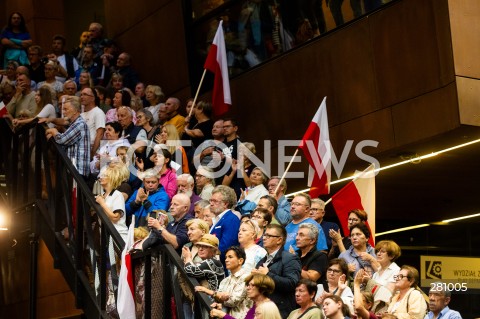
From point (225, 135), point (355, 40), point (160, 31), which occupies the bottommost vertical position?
point (225, 135)

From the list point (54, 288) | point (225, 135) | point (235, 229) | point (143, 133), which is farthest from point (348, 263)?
point (54, 288)

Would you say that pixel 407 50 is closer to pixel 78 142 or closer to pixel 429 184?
pixel 429 184

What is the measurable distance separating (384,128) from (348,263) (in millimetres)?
3790

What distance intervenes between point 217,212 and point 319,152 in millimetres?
1972

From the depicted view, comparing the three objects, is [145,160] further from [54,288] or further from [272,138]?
[54,288]

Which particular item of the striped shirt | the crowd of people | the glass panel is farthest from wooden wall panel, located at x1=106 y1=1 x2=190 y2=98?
the striped shirt

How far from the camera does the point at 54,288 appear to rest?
19.7 meters

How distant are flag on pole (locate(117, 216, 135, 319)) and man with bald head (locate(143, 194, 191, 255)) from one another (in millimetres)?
193

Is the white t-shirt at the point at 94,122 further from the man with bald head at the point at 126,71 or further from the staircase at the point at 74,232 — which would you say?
the man with bald head at the point at 126,71

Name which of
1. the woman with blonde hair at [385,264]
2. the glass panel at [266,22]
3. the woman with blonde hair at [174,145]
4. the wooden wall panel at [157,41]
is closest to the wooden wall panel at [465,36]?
the glass panel at [266,22]

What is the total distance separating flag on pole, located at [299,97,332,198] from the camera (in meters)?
12.1

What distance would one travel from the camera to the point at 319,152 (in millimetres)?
12227

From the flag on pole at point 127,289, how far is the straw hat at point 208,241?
119 cm

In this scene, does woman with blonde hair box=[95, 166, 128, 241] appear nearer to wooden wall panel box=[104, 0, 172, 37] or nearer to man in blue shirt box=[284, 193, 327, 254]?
man in blue shirt box=[284, 193, 327, 254]
